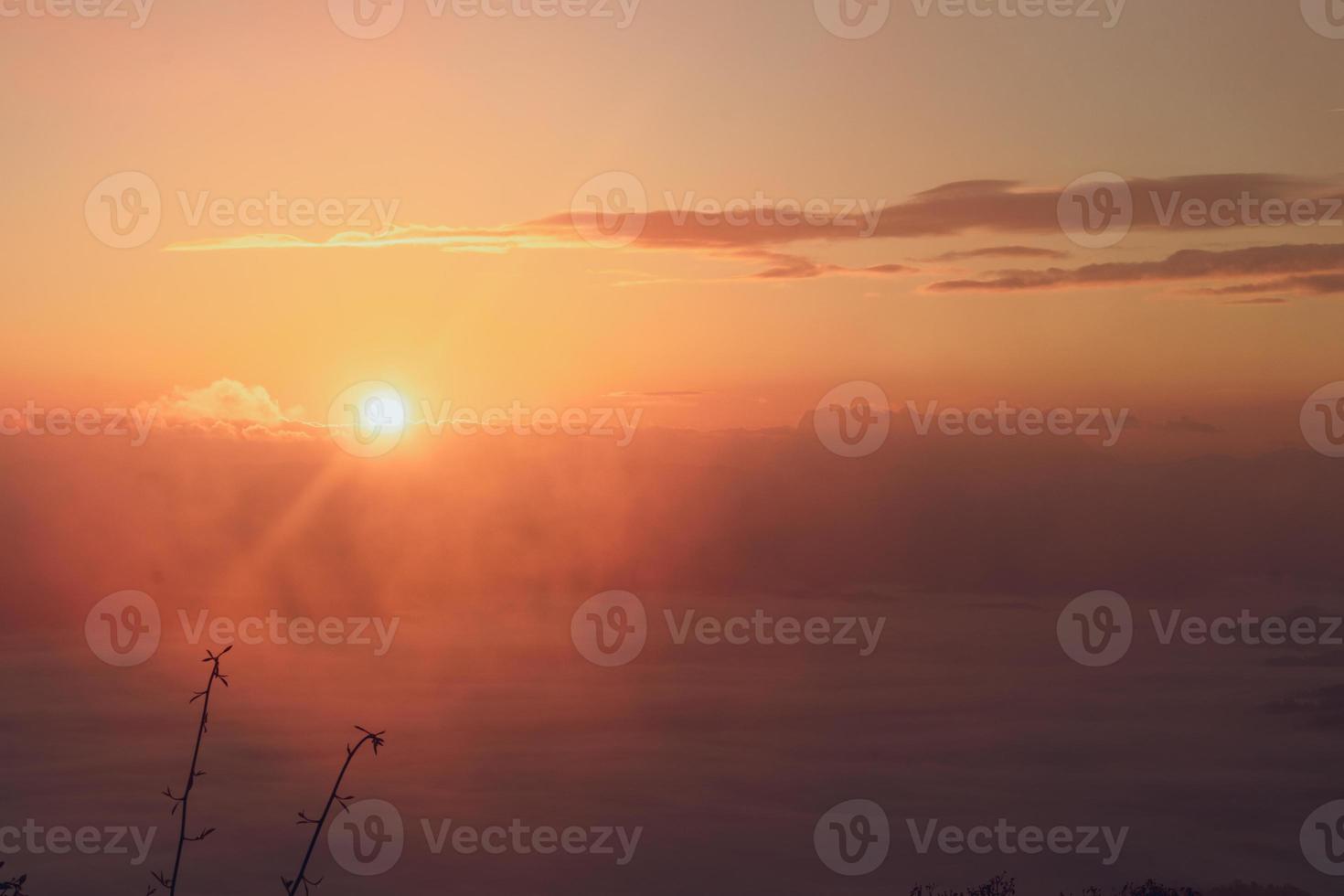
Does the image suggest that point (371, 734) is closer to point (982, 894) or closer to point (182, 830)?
point (182, 830)

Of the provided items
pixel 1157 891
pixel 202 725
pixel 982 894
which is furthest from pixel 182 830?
pixel 1157 891

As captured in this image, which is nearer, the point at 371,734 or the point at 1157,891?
the point at 371,734

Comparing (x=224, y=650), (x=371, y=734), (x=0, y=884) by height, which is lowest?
(x=0, y=884)

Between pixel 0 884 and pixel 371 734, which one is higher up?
pixel 371 734

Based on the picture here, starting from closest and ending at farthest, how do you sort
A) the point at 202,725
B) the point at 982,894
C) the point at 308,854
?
the point at 308,854 → the point at 202,725 → the point at 982,894

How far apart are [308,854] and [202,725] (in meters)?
0.57

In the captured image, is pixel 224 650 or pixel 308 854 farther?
pixel 224 650

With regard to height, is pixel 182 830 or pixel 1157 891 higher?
pixel 1157 891

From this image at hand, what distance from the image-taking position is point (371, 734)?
3055 mm

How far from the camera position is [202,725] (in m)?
2.99

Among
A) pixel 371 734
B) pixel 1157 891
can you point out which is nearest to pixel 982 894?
pixel 1157 891

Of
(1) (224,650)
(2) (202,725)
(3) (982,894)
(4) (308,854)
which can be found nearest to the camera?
(4) (308,854)

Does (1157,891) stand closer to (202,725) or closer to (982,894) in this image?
(982,894)

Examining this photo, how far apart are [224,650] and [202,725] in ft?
0.93
